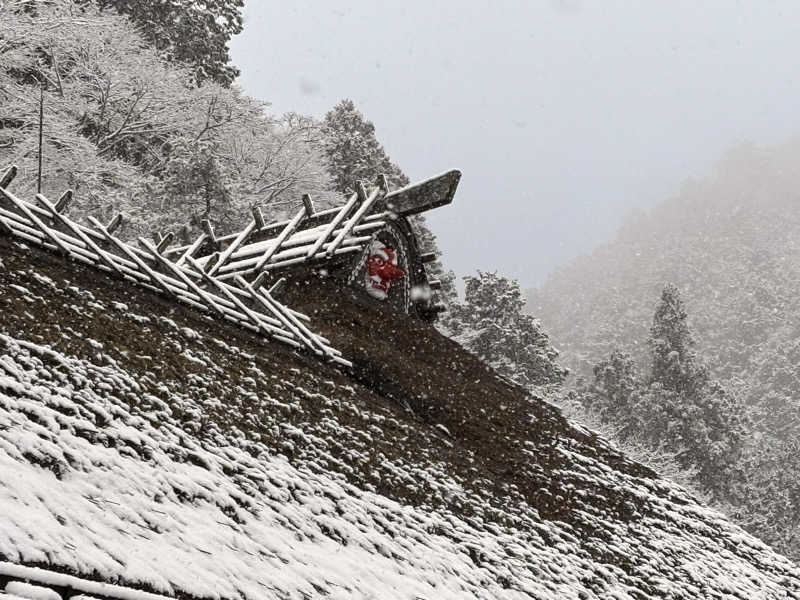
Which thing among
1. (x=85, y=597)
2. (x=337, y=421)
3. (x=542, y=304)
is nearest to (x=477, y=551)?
(x=337, y=421)

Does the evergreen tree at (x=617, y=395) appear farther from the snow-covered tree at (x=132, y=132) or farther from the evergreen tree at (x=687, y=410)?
the snow-covered tree at (x=132, y=132)

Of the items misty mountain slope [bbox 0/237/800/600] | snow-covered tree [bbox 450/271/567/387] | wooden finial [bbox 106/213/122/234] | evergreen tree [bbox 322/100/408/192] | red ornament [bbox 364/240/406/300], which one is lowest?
misty mountain slope [bbox 0/237/800/600]

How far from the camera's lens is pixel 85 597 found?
250cm

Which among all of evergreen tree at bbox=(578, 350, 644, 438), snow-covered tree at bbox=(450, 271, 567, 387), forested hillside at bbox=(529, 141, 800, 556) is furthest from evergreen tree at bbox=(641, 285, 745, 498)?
snow-covered tree at bbox=(450, 271, 567, 387)

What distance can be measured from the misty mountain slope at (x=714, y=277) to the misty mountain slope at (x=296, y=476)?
1826 inches

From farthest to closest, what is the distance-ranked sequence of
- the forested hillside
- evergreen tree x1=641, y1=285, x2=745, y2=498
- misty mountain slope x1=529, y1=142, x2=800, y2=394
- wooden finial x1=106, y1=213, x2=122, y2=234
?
misty mountain slope x1=529, y1=142, x2=800, y2=394
the forested hillside
evergreen tree x1=641, y1=285, x2=745, y2=498
wooden finial x1=106, y1=213, x2=122, y2=234

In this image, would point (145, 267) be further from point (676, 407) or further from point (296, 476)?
point (676, 407)

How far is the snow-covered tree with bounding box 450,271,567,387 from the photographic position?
965 inches

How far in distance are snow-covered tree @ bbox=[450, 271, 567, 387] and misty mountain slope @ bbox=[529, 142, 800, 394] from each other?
95.0 ft

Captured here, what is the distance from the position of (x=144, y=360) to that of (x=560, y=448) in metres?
4.73

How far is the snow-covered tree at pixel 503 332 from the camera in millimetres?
24516

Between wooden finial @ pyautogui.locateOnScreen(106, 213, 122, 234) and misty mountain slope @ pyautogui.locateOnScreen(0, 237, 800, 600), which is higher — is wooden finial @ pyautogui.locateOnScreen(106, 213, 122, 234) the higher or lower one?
the higher one

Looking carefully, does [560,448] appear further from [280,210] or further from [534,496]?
[280,210]

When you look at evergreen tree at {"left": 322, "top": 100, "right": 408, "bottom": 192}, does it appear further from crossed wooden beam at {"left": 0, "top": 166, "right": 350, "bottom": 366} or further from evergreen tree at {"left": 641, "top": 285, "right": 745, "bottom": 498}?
crossed wooden beam at {"left": 0, "top": 166, "right": 350, "bottom": 366}
